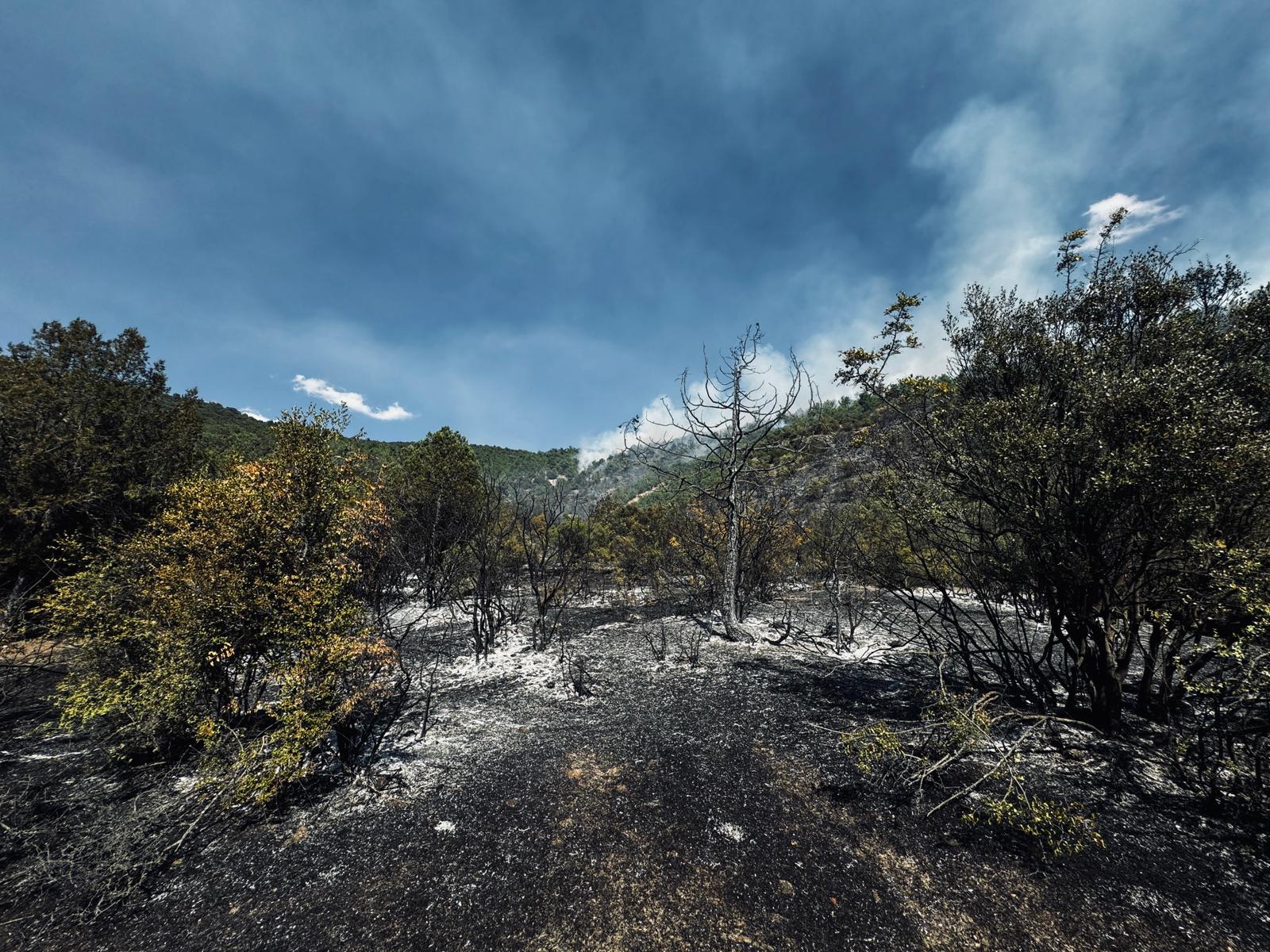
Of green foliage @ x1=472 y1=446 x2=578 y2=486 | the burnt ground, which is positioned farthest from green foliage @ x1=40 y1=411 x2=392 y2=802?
green foliage @ x1=472 y1=446 x2=578 y2=486

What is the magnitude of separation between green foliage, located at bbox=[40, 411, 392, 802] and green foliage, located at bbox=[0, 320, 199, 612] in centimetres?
855

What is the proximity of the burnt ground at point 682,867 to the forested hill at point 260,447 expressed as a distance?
18.7 ft

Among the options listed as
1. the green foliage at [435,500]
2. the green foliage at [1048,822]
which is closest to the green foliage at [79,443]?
the green foliage at [435,500]

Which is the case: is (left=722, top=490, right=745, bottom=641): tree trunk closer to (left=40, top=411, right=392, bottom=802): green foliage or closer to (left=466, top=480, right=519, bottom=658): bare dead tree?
(left=466, top=480, right=519, bottom=658): bare dead tree

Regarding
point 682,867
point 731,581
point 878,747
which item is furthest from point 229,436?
point 878,747

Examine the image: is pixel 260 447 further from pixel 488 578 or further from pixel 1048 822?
pixel 1048 822

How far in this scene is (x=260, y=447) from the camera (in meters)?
33.3

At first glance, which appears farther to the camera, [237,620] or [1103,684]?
[1103,684]

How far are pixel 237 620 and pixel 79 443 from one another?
1682 cm

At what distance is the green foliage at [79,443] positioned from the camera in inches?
566

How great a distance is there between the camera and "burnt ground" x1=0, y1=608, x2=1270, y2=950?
4.30 meters

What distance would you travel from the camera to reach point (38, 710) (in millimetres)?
9656

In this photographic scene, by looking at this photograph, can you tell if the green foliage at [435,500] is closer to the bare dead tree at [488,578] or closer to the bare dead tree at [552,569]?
the bare dead tree at [488,578]

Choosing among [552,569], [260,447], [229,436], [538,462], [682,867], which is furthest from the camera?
[538,462]
